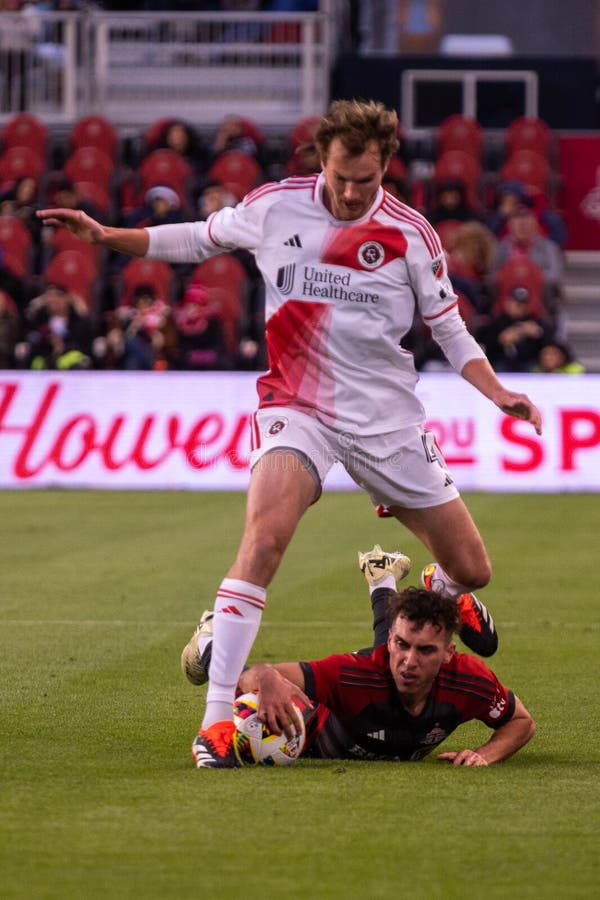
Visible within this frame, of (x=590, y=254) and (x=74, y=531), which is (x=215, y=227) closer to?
(x=74, y=531)

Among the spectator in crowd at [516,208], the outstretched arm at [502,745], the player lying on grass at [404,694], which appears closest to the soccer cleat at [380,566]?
the player lying on grass at [404,694]

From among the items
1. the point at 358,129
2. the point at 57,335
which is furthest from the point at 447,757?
the point at 57,335

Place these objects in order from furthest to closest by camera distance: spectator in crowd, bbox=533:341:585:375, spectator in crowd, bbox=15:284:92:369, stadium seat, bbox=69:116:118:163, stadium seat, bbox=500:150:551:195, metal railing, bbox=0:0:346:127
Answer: metal railing, bbox=0:0:346:127
stadium seat, bbox=69:116:118:163
stadium seat, bbox=500:150:551:195
spectator in crowd, bbox=15:284:92:369
spectator in crowd, bbox=533:341:585:375

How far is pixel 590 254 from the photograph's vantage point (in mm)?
23734

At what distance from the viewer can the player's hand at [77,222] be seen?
6161 millimetres

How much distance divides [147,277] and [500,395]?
1487cm

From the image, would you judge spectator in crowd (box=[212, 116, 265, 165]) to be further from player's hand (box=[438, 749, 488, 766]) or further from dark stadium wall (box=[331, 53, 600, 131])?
player's hand (box=[438, 749, 488, 766])

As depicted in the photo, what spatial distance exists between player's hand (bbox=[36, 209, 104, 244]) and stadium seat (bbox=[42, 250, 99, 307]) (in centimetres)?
1440

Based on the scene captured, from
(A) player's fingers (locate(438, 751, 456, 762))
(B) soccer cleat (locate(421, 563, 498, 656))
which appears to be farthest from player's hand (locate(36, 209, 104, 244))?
(A) player's fingers (locate(438, 751, 456, 762))

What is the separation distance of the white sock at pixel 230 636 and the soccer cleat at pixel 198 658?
566 mm

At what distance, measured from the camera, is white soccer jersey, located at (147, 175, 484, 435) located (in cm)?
624

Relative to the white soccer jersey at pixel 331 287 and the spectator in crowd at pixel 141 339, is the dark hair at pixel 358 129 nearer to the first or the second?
the white soccer jersey at pixel 331 287

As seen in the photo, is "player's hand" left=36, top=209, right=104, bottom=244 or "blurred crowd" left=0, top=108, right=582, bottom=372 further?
"blurred crowd" left=0, top=108, right=582, bottom=372

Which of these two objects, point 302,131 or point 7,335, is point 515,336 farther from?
point 7,335
